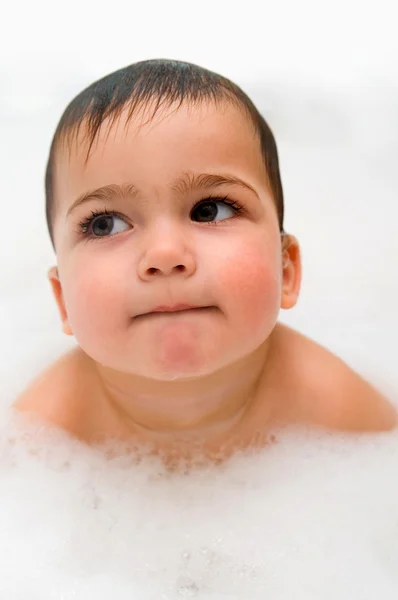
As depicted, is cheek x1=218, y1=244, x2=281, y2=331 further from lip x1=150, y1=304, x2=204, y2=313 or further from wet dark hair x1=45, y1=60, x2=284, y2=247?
wet dark hair x1=45, y1=60, x2=284, y2=247

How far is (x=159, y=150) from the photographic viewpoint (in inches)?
33.9

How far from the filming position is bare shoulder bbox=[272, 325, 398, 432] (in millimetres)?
1113

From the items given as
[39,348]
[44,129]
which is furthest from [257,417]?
[44,129]

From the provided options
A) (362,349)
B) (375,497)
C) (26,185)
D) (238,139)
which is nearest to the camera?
(238,139)

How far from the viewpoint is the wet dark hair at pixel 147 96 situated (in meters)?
0.90

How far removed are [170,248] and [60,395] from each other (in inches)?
16.7

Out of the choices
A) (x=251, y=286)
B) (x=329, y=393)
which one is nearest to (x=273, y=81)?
(x=329, y=393)

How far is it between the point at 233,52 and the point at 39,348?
1150 millimetres

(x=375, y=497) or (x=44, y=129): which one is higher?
(x=44, y=129)

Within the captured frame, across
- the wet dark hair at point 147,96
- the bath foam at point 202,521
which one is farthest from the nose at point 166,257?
the bath foam at point 202,521

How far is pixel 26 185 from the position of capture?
6.86 ft

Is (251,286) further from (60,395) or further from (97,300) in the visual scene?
(60,395)

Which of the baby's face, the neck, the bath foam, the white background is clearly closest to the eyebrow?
the baby's face

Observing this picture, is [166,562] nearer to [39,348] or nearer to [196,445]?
[196,445]
